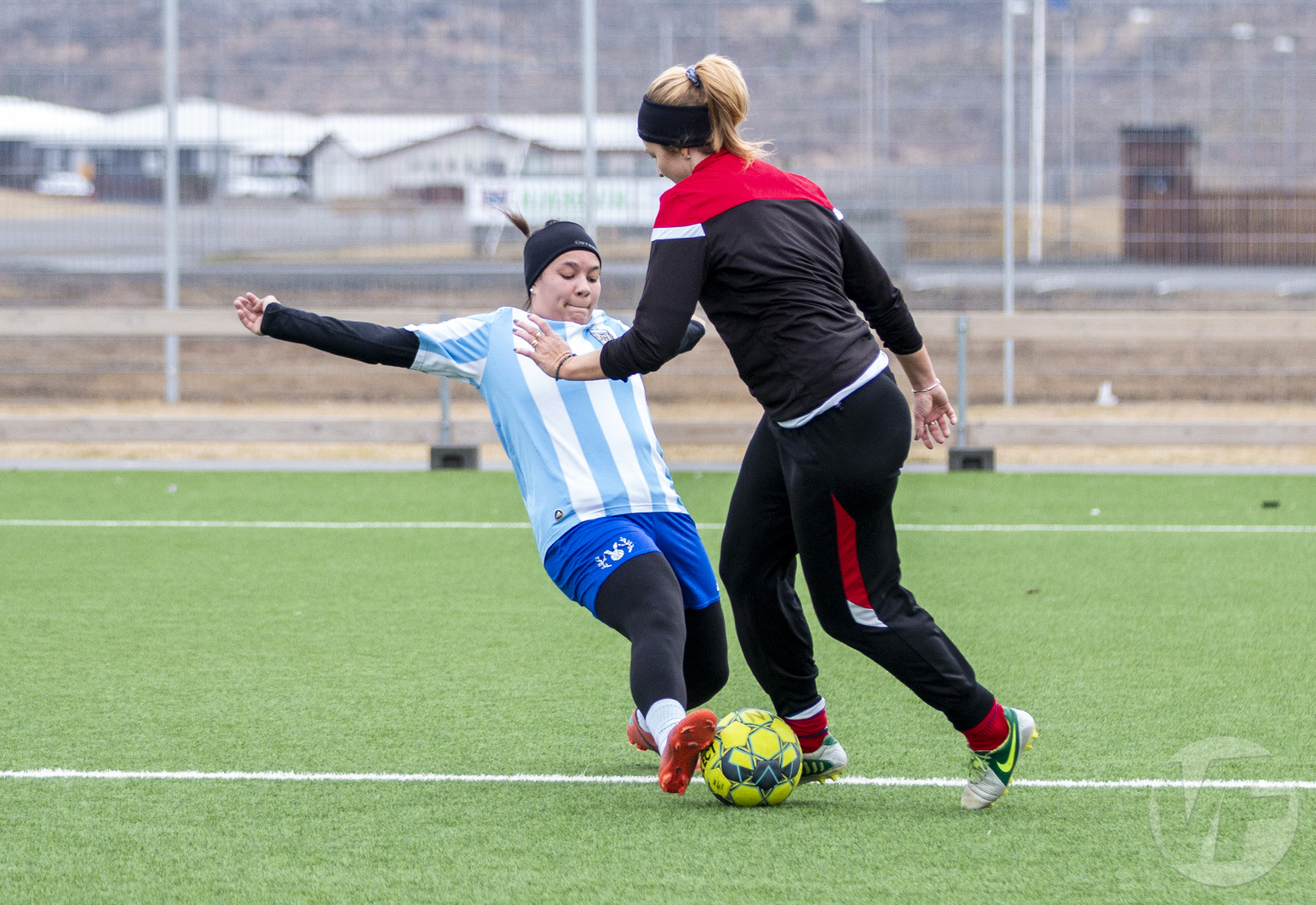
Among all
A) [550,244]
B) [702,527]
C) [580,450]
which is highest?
[550,244]

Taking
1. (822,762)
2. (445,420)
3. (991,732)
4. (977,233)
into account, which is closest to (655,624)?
(822,762)

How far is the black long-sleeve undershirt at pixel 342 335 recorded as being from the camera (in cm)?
375

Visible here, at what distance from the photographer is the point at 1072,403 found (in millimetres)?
14289

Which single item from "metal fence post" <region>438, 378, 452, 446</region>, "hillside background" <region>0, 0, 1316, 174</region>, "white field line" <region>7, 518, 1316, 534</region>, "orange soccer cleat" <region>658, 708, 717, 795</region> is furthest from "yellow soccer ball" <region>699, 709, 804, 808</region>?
"hillside background" <region>0, 0, 1316, 174</region>

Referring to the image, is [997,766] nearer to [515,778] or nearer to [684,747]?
[684,747]

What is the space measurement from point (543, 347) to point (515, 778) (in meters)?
1.21

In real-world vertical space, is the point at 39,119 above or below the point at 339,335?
above

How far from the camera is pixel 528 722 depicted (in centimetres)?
469

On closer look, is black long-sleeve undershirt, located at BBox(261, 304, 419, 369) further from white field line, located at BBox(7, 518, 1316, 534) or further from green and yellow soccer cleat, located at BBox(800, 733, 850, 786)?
white field line, located at BBox(7, 518, 1316, 534)

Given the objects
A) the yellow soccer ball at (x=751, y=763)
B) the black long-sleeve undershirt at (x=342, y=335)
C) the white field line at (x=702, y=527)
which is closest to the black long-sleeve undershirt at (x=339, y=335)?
the black long-sleeve undershirt at (x=342, y=335)

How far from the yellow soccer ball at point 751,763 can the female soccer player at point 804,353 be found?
37 centimetres

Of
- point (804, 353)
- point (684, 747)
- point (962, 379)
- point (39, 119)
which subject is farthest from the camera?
point (39, 119)

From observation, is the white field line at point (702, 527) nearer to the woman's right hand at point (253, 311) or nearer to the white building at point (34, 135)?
the woman's right hand at point (253, 311)

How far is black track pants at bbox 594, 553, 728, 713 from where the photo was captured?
12.0ft
